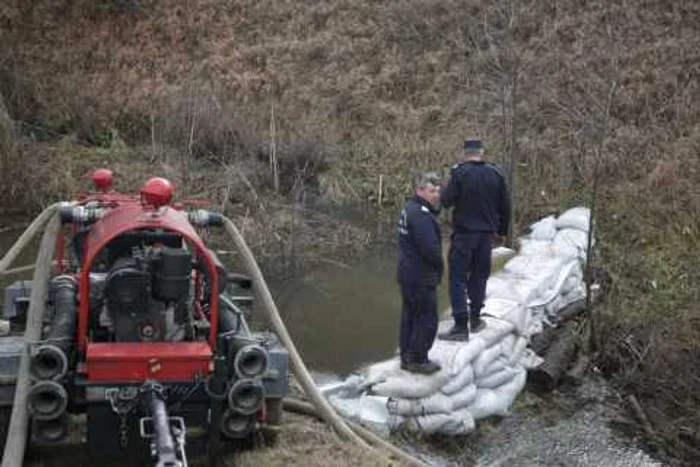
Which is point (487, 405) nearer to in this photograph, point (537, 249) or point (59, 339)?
point (59, 339)

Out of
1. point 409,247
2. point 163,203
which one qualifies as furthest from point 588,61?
point 163,203

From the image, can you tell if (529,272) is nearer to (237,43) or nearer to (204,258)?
(204,258)

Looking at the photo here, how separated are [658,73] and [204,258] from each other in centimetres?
1366

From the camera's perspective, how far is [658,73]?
634 inches

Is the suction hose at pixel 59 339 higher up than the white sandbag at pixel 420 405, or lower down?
higher up

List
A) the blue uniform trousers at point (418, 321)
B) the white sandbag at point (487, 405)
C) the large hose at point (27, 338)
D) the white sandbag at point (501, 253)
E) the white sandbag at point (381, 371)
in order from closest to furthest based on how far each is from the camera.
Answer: the large hose at point (27, 338) < the blue uniform trousers at point (418, 321) < the white sandbag at point (381, 371) < the white sandbag at point (487, 405) < the white sandbag at point (501, 253)

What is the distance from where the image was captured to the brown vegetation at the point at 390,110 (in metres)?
10.8

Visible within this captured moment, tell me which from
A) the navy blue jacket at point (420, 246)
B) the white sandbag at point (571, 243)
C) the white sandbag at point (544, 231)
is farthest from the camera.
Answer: the white sandbag at point (544, 231)

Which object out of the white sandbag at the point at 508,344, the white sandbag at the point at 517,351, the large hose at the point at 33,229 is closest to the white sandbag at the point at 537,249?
the white sandbag at the point at 517,351

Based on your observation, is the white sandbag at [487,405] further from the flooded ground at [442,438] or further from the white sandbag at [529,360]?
the white sandbag at [529,360]

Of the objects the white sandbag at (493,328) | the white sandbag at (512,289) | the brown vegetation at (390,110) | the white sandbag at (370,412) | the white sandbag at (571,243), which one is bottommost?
the white sandbag at (370,412)

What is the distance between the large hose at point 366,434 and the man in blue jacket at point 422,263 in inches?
27.3

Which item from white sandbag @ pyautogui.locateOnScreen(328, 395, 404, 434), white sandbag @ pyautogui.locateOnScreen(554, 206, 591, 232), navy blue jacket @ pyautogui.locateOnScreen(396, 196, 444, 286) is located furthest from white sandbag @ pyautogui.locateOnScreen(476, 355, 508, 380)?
white sandbag @ pyautogui.locateOnScreen(554, 206, 591, 232)

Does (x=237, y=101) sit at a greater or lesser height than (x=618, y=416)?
greater
